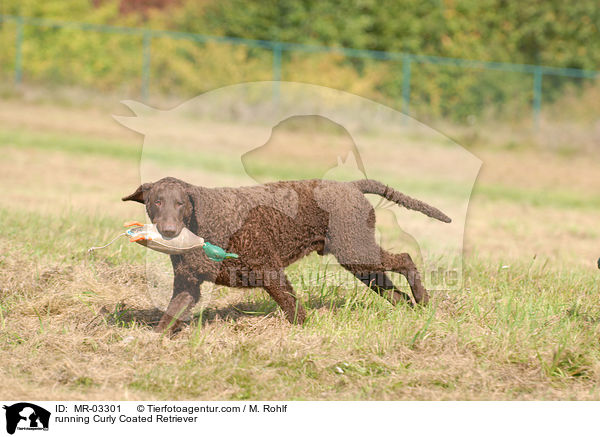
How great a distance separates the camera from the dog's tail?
5.73 metres

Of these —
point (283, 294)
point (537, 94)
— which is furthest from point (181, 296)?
point (537, 94)

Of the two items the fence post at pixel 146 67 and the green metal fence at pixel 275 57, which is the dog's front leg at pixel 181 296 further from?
the fence post at pixel 146 67

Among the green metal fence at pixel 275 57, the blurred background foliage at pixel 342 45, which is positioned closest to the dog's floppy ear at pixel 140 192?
the green metal fence at pixel 275 57

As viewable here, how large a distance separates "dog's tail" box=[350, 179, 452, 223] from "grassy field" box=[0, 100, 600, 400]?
75 centimetres

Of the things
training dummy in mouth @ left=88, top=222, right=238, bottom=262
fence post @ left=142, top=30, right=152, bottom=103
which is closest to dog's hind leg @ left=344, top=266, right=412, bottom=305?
training dummy in mouth @ left=88, top=222, right=238, bottom=262

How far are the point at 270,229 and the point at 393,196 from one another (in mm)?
1122

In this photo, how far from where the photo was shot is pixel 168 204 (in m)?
4.75

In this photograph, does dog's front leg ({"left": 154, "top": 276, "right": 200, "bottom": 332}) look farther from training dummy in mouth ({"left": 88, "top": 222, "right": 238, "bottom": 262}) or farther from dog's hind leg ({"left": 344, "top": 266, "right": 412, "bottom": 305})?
dog's hind leg ({"left": 344, "top": 266, "right": 412, "bottom": 305})

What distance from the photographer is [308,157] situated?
17.3 meters

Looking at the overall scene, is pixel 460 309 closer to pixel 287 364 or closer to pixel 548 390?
pixel 548 390

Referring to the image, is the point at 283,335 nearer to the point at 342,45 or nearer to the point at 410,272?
the point at 410,272

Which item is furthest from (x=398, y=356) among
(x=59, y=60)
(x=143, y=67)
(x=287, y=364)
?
(x=59, y=60)

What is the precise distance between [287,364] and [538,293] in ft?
8.41
